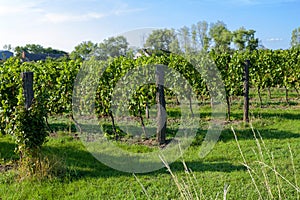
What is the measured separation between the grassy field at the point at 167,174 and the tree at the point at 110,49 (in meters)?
1.82

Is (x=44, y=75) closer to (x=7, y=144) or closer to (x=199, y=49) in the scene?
(x=7, y=144)

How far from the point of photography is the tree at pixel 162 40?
19.4ft

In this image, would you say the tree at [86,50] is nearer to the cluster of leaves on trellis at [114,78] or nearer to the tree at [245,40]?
the cluster of leaves on trellis at [114,78]

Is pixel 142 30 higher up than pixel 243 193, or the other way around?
pixel 142 30

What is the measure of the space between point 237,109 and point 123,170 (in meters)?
5.41

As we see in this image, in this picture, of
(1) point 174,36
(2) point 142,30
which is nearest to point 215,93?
(1) point 174,36

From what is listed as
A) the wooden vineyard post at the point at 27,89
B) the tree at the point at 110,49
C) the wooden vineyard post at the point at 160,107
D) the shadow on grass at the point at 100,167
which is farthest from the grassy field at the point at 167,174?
the tree at the point at 110,49

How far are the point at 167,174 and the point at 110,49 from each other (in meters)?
3.30

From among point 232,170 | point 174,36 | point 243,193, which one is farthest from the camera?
point 174,36

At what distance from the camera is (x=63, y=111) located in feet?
24.0

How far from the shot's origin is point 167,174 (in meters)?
4.40

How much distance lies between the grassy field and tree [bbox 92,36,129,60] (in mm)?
1822

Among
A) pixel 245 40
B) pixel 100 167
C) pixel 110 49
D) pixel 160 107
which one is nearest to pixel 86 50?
pixel 110 49

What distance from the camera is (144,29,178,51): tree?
19.4 ft
